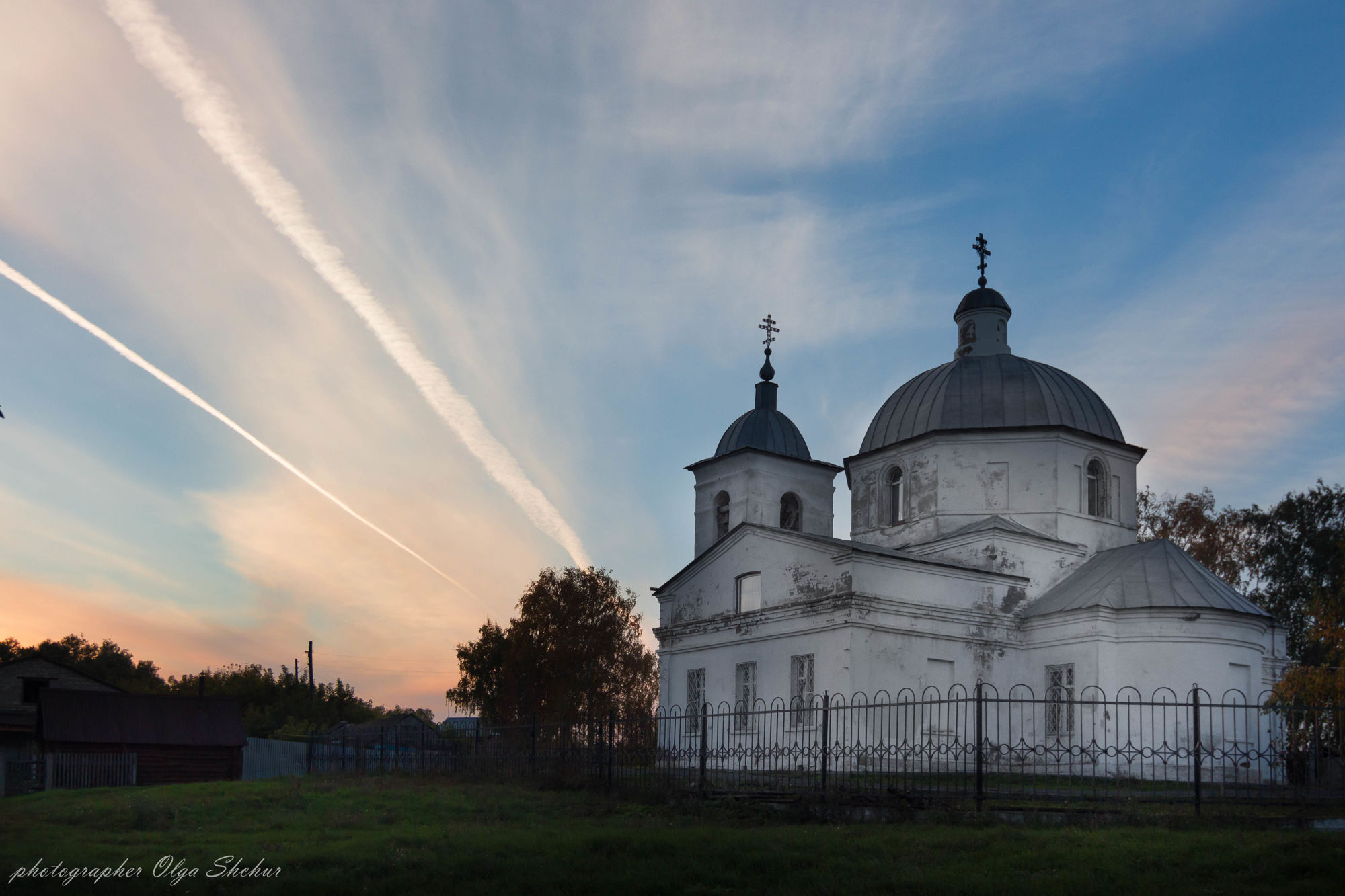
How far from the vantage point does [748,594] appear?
85.3 ft

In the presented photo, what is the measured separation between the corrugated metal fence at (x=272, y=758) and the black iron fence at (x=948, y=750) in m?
8.13

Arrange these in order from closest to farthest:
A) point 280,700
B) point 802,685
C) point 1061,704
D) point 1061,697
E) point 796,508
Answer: point 1061,704
point 1061,697
point 802,685
point 796,508
point 280,700

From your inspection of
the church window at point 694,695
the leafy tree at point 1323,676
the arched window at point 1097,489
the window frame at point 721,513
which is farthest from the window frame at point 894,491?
the leafy tree at point 1323,676

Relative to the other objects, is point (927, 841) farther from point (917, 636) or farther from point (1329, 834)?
point (917, 636)

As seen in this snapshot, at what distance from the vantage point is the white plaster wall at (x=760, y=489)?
31.0 meters

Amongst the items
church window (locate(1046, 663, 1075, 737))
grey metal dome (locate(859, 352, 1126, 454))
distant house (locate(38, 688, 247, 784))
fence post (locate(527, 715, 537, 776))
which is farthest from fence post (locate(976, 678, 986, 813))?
distant house (locate(38, 688, 247, 784))

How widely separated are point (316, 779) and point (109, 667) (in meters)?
61.7

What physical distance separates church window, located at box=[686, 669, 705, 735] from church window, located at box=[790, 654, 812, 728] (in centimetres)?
319

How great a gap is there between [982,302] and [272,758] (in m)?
26.2

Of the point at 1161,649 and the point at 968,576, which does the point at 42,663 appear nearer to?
the point at 968,576

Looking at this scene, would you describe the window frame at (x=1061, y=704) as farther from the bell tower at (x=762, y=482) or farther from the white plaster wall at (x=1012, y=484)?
the bell tower at (x=762, y=482)

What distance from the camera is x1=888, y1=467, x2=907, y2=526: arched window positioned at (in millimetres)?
27516

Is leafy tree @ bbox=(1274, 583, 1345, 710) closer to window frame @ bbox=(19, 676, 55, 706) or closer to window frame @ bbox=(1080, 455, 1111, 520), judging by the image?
window frame @ bbox=(1080, 455, 1111, 520)

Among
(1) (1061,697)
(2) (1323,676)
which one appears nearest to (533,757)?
(1) (1061,697)
